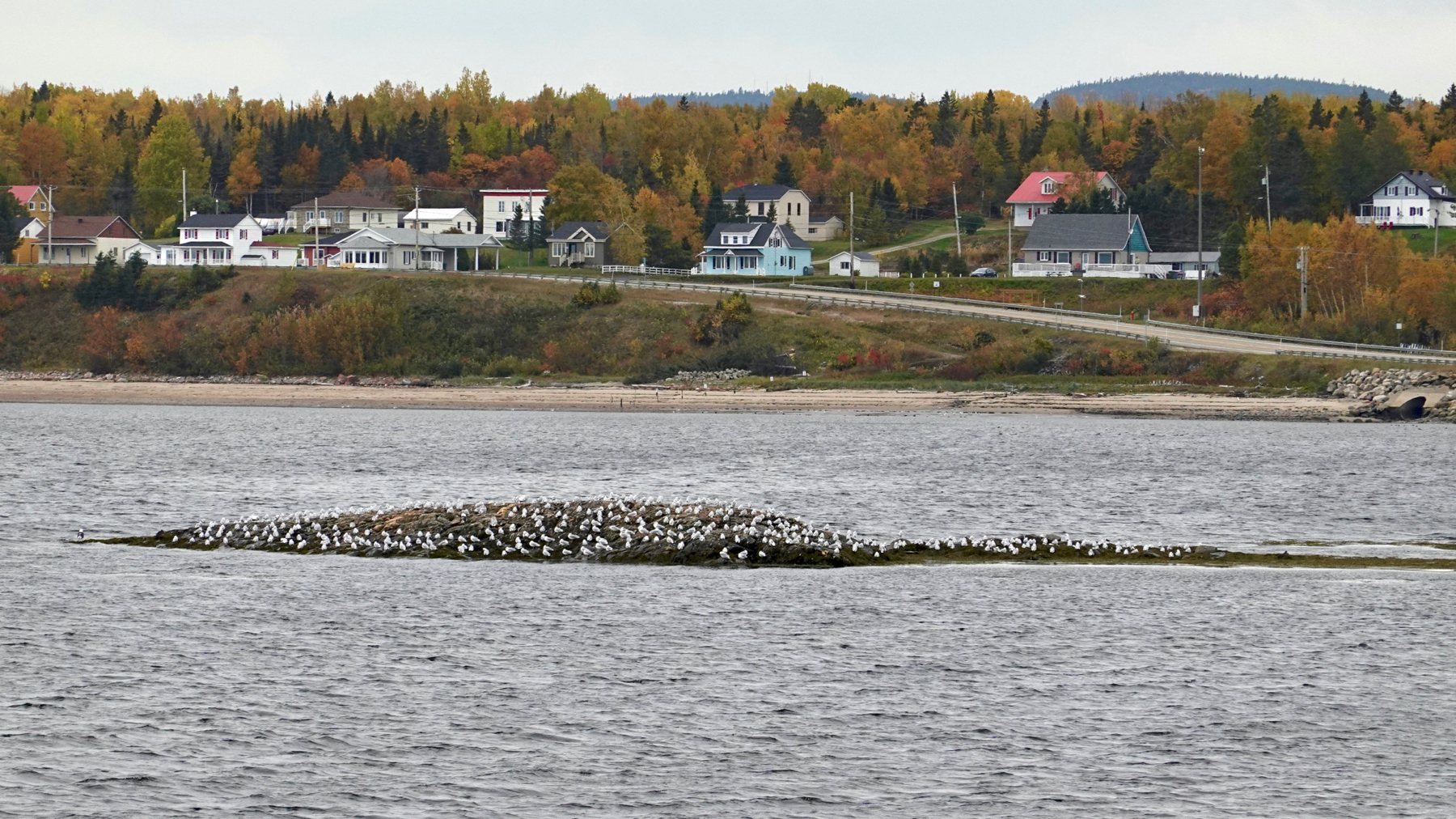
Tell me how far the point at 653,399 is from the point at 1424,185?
83.3 meters

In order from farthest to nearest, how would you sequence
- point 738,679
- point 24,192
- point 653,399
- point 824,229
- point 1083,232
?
point 24,192, point 824,229, point 1083,232, point 653,399, point 738,679

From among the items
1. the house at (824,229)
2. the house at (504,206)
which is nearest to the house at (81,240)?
the house at (504,206)

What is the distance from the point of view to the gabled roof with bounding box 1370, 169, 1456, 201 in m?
136

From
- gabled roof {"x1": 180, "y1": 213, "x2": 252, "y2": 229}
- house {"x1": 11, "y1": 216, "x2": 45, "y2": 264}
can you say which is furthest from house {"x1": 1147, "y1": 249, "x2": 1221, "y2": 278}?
house {"x1": 11, "y1": 216, "x2": 45, "y2": 264}

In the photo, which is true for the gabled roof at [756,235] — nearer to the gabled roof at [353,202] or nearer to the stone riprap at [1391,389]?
the gabled roof at [353,202]

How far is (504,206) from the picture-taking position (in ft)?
542

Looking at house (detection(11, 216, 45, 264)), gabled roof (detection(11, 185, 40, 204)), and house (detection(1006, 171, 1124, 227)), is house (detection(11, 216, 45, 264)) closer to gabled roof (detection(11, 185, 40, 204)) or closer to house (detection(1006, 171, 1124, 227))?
gabled roof (detection(11, 185, 40, 204))

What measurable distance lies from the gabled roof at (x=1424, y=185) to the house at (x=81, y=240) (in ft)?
359

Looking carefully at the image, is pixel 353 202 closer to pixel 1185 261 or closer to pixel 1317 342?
pixel 1185 261

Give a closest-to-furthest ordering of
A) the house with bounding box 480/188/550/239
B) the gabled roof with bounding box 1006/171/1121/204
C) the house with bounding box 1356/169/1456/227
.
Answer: the house with bounding box 1356/169/1456/227 < the gabled roof with bounding box 1006/171/1121/204 < the house with bounding box 480/188/550/239

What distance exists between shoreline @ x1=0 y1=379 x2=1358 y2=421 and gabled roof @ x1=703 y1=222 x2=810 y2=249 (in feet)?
134

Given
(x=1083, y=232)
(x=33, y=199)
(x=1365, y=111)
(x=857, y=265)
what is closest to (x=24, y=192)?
(x=33, y=199)

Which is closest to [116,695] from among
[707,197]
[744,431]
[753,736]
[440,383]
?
[753,736]

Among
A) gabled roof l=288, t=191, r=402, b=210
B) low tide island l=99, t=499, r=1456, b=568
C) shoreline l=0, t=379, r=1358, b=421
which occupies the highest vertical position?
gabled roof l=288, t=191, r=402, b=210
